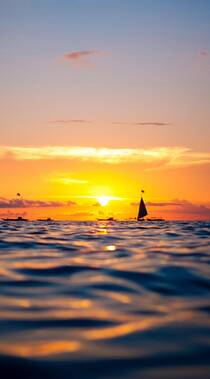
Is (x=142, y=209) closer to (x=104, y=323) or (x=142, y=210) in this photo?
(x=142, y=210)

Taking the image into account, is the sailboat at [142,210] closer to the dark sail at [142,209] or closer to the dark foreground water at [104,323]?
the dark sail at [142,209]

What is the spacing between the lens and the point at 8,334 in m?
4.75

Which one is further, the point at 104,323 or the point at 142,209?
the point at 142,209

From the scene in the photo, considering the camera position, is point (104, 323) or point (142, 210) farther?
point (142, 210)

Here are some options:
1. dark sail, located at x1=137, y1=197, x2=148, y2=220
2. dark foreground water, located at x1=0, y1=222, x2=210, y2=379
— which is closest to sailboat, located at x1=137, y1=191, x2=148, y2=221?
dark sail, located at x1=137, y1=197, x2=148, y2=220

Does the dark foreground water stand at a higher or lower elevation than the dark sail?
lower

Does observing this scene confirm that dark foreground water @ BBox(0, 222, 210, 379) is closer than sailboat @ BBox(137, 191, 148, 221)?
Yes

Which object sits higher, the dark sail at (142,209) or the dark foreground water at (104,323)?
the dark sail at (142,209)

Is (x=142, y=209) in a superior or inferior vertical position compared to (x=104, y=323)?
superior

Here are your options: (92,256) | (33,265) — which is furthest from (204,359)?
(92,256)

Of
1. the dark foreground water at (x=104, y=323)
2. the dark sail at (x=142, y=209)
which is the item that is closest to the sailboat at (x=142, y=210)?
the dark sail at (x=142, y=209)

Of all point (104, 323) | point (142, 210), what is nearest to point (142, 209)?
point (142, 210)

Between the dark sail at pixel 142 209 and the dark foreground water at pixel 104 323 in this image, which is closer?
the dark foreground water at pixel 104 323

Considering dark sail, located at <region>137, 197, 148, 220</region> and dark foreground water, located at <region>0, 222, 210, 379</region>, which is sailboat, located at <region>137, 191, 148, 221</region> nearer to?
dark sail, located at <region>137, 197, 148, 220</region>
